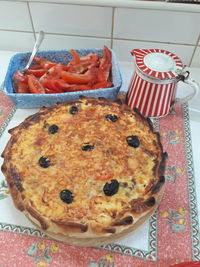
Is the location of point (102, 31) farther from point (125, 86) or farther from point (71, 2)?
point (125, 86)

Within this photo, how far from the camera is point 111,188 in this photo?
755 millimetres

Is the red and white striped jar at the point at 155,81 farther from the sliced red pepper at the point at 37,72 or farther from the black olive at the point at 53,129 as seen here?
the sliced red pepper at the point at 37,72

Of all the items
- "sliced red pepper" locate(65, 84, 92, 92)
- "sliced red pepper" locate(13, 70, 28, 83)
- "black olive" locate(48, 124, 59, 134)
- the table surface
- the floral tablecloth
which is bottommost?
the floral tablecloth

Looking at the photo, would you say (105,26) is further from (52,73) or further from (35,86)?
(35,86)

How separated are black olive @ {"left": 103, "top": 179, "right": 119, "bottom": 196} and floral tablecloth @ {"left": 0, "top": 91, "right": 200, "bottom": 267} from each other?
0.56 ft

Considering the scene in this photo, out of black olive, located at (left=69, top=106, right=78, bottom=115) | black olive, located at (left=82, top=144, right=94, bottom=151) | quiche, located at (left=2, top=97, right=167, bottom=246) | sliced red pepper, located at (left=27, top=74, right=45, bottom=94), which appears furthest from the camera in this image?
sliced red pepper, located at (left=27, top=74, right=45, bottom=94)

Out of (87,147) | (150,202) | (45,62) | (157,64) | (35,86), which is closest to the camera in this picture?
(150,202)

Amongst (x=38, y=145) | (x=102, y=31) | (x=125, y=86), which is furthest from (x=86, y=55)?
(x=38, y=145)

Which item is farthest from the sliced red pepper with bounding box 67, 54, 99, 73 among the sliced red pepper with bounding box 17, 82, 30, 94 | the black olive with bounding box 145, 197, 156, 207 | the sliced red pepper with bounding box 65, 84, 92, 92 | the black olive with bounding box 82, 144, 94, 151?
the black olive with bounding box 145, 197, 156, 207

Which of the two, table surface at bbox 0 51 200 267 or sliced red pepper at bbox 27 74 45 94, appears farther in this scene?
sliced red pepper at bbox 27 74 45 94

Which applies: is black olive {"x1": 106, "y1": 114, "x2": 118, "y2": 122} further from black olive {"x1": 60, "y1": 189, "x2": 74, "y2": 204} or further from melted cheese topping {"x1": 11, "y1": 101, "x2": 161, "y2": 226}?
black olive {"x1": 60, "y1": 189, "x2": 74, "y2": 204}

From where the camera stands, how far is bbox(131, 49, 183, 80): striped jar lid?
943 mm

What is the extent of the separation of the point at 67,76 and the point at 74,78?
0.11 feet

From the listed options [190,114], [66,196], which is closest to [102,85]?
[190,114]
